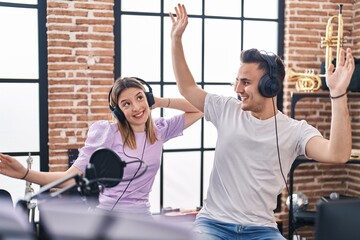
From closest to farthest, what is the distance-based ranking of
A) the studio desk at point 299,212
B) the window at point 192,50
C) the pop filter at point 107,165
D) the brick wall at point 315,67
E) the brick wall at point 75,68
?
the pop filter at point 107,165, the brick wall at point 75,68, the studio desk at point 299,212, the window at point 192,50, the brick wall at point 315,67

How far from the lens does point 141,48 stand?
382cm

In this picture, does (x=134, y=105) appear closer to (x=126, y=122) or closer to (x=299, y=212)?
(x=126, y=122)

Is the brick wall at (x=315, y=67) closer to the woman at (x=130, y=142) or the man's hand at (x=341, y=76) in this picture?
the woman at (x=130, y=142)

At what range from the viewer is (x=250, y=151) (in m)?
2.04

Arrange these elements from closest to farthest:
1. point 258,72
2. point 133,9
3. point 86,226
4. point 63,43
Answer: point 86,226 → point 258,72 → point 63,43 → point 133,9

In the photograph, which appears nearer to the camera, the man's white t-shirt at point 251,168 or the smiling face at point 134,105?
the man's white t-shirt at point 251,168

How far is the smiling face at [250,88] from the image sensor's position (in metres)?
2.07

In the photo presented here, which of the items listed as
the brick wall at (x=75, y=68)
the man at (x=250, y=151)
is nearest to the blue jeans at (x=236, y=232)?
the man at (x=250, y=151)

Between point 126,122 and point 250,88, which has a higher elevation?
point 250,88

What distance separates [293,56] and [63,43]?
1.86 meters

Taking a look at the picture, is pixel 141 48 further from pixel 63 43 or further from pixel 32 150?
pixel 32 150

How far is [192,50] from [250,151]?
2051 millimetres

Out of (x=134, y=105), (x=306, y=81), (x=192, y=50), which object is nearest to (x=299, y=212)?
(x=306, y=81)

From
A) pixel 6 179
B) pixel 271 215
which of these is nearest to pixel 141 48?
pixel 6 179
